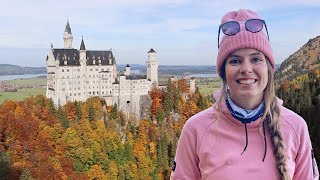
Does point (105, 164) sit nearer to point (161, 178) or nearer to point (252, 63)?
point (161, 178)

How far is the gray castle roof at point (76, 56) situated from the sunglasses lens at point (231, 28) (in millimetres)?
78932

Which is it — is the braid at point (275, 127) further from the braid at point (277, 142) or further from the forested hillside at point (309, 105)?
the forested hillside at point (309, 105)

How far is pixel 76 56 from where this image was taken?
271 feet

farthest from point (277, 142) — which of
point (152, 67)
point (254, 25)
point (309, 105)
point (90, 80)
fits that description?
point (152, 67)

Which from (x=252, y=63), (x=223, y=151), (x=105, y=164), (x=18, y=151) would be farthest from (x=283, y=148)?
(x=105, y=164)

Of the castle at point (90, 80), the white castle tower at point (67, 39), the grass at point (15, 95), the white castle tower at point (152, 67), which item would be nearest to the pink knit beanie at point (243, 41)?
the castle at point (90, 80)

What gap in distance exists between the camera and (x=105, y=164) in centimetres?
5925

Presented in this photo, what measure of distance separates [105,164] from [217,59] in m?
56.9

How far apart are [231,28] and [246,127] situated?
0.92 m

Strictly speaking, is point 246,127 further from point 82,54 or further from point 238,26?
point 82,54

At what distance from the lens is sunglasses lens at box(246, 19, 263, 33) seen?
379 centimetres

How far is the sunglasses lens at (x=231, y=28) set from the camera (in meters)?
3.84

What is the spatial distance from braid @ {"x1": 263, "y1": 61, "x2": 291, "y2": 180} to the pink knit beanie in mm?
193

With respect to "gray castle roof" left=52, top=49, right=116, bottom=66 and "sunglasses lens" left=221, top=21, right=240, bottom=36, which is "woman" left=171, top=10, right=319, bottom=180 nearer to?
"sunglasses lens" left=221, top=21, right=240, bottom=36
